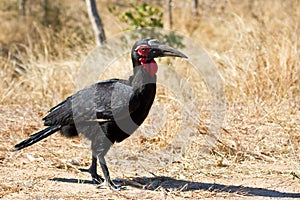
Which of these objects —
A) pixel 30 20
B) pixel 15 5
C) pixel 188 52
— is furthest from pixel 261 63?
pixel 15 5

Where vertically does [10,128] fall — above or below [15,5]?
below

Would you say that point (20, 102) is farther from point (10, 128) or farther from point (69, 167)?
point (69, 167)

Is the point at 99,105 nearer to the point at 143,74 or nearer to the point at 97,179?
the point at 143,74

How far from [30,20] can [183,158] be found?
796 cm

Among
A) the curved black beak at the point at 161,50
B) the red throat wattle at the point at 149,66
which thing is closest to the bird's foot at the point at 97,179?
the red throat wattle at the point at 149,66

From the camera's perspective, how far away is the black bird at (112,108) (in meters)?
3.61

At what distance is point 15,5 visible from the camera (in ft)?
40.3

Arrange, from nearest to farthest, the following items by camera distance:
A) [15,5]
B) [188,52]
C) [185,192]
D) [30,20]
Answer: [185,192], [188,52], [30,20], [15,5]

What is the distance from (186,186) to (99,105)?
2.92 ft

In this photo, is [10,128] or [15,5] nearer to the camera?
[10,128]

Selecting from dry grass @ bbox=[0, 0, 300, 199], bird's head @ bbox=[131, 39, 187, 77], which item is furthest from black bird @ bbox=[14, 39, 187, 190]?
dry grass @ bbox=[0, 0, 300, 199]

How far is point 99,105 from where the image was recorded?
3701 millimetres

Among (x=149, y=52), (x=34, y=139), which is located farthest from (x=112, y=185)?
(x=149, y=52)

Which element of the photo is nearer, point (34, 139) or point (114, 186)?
point (114, 186)
